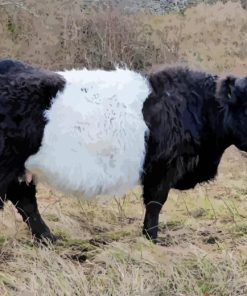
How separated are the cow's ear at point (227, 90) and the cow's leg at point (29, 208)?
195 centimetres

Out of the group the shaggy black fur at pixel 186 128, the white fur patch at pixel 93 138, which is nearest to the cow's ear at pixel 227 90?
the shaggy black fur at pixel 186 128

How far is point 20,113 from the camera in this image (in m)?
5.52

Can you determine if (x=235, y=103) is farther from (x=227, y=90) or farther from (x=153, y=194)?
(x=153, y=194)

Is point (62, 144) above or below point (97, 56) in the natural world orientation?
above

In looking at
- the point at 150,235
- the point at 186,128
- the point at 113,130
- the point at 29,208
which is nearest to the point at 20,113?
the point at 113,130

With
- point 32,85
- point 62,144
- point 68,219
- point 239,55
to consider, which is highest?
point 32,85

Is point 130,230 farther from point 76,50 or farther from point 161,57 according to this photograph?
point 161,57

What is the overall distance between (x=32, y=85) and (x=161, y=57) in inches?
460

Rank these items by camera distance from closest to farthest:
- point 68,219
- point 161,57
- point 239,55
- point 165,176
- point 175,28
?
point 165,176 < point 68,219 < point 161,57 < point 239,55 < point 175,28

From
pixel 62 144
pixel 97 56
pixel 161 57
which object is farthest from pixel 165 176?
pixel 161 57

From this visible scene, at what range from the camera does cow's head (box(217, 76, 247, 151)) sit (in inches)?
249

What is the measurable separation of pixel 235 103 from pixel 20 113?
206 centimetres

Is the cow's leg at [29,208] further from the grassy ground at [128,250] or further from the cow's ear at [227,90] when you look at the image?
the cow's ear at [227,90]

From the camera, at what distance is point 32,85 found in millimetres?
5633
